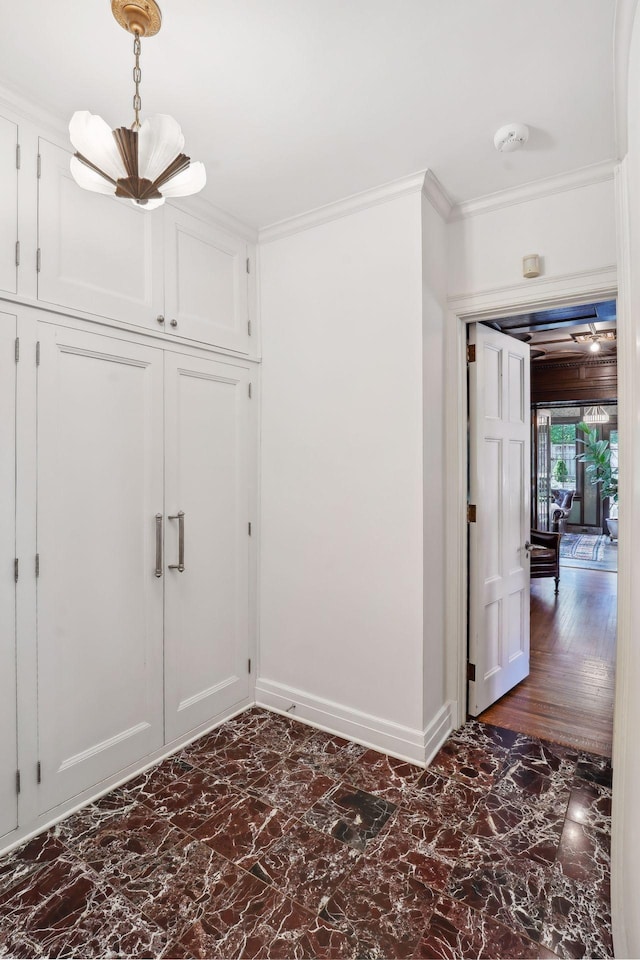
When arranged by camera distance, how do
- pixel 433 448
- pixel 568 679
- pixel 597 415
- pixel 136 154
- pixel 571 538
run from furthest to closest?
pixel 571 538 < pixel 597 415 < pixel 568 679 < pixel 433 448 < pixel 136 154

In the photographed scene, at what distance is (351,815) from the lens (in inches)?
82.0

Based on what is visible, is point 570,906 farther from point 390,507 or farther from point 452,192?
point 452,192

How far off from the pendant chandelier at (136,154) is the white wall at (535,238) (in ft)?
5.59

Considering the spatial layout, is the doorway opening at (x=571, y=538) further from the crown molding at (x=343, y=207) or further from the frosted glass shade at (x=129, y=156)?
the frosted glass shade at (x=129, y=156)

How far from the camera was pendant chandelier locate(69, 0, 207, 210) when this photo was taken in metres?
1.30

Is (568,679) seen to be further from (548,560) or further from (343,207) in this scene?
(343,207)

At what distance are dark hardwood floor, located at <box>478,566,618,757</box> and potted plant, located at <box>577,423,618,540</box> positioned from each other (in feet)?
12.4

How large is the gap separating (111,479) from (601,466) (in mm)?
8844

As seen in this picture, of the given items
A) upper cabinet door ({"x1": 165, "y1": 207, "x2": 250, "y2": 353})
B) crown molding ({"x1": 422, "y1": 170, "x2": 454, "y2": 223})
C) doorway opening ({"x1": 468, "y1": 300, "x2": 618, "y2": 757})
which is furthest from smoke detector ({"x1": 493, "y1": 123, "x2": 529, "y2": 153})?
upper cabinet door ({"x1": 165, "y1": 207, "x2": 250, "y2": 353})

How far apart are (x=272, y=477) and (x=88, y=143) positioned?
77.0 inches

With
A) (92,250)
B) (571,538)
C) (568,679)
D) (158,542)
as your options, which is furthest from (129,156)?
(571,538)

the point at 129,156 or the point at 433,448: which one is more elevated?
the point at 129,156

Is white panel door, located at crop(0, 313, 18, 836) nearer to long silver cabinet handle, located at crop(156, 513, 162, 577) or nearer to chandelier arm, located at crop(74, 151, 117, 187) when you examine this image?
long silver cabinet handle, located at crop(156, 513, 162, 577)

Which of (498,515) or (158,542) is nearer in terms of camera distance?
(158,542)
